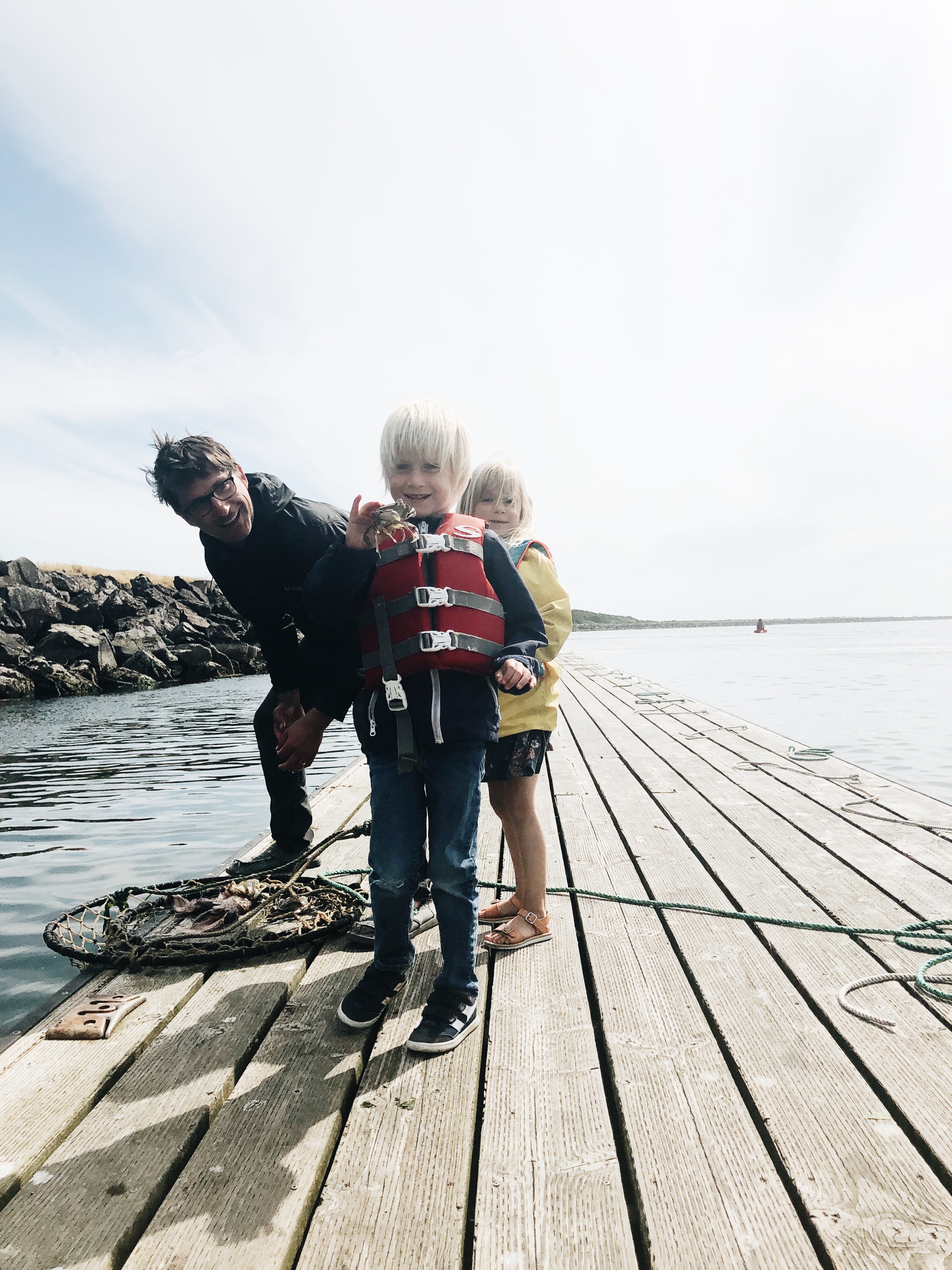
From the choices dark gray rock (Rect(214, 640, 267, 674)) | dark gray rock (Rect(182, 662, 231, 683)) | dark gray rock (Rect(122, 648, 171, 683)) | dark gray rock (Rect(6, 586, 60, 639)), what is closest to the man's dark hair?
dark gray rock (Rect(122, 648, 171, 683))

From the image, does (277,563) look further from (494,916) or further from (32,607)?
(32,607)

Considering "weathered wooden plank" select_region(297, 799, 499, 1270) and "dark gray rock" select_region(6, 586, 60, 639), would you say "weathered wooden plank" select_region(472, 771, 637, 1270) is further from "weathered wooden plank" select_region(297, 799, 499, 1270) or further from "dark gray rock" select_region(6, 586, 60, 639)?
"dark gray rock" select_region(6, 586, 60, 639)

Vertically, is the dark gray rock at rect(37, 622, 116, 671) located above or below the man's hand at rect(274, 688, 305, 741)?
above

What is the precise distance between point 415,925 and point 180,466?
5.88 ft

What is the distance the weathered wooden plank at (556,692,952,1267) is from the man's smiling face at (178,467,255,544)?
212 cm

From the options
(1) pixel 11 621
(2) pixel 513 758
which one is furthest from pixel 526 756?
(1) pixel 11 621

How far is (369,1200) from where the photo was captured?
141 centimetres

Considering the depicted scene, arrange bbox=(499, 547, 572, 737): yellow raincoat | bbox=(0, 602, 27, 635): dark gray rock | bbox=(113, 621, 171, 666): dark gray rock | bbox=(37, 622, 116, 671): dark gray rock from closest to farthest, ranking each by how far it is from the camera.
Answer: bbox=(499, 547, 572, 737): yellow raincoat
bbox=(37, 622, 116, 671): dark gray rock
bbox=(0, 602, 27, 635): dark gray rock
bbox=(113, 621, 171, 666): dark gray rock

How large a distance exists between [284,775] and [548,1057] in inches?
76.5

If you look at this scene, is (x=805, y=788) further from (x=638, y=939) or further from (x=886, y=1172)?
(x=886, y=1172)

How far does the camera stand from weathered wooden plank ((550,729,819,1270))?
51.2 inches

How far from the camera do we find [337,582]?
6.75 feet

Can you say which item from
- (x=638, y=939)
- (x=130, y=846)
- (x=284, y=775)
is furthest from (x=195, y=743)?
(x=638, y=939)

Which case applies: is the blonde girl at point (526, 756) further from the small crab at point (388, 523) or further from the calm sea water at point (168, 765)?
the calm sea water at point (168, 765)
